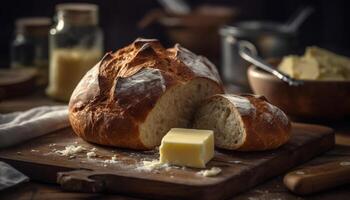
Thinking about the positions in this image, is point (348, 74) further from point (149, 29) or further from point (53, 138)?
point (149, 29)

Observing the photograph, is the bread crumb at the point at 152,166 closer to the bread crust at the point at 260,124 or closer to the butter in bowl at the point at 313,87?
the bread crust at the point at 260,124

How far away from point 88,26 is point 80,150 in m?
1.16

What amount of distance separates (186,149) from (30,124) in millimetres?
625

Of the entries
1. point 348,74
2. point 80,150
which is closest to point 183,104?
point 80,150

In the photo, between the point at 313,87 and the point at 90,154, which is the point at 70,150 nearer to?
the point at 90,154

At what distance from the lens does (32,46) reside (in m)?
3.63

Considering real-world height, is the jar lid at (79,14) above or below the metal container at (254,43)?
above

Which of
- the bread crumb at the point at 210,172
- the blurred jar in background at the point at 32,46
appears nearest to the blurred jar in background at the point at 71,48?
the blurred jar in background at the point at 32,46

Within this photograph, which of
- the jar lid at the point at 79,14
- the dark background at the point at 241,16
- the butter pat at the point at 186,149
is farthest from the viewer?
the dark background at the point at 241,16

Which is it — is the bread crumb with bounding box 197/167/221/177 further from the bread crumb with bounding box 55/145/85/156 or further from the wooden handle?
the bread crumb with bounding box 55/145/85/156

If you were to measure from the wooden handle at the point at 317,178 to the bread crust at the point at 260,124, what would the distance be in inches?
7.9

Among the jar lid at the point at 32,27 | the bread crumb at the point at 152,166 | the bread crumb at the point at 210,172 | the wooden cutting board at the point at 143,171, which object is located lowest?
the wooden cutting board at the point at 143,171

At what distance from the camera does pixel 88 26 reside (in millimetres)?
3301

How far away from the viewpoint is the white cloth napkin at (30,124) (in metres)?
2.32
